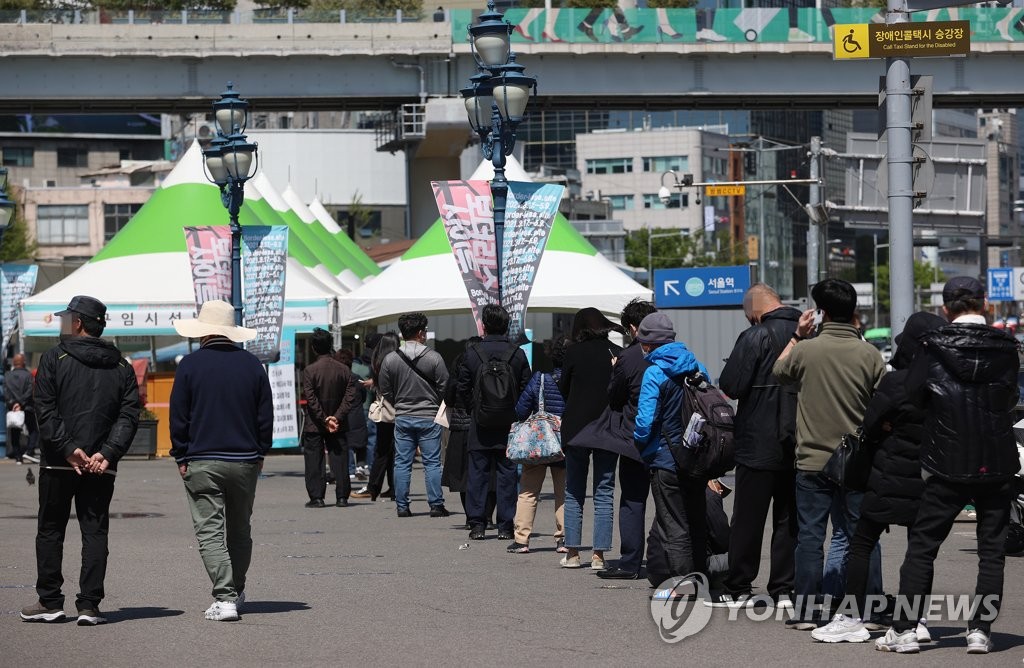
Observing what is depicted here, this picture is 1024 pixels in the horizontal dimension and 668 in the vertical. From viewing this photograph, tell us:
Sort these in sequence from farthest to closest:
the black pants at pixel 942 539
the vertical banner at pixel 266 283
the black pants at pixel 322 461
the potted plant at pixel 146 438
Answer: the potted plant at pixel 146 438 → the vertical banner at pixel 266 283 → the black pants at pixel 322 461 → the black pants at pixel 942 539

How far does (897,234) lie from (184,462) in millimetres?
7453

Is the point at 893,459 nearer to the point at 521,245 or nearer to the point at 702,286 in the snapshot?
the point at 521,245

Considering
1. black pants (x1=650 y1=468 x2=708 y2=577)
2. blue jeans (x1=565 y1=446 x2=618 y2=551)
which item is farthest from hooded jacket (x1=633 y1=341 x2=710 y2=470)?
blue jeans (x1=565 y1=446 x2=618 y2=551)

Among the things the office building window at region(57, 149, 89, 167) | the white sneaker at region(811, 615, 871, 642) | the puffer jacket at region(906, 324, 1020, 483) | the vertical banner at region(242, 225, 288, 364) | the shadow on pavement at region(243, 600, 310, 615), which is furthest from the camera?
the office building window at region(57, 149, 89, 167)

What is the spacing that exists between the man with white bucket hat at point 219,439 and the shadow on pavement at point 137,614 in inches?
15.5

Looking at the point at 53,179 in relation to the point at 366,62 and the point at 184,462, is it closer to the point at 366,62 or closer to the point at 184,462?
the point at 366,62

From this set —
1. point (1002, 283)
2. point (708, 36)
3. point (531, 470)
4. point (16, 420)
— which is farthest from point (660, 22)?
point (1002, 283)

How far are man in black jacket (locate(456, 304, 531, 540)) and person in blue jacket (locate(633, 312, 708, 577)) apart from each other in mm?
3708

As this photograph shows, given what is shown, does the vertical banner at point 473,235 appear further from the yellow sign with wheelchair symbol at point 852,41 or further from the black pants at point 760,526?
the black pants at point 760,526

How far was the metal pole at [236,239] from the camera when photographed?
2378 centimetres

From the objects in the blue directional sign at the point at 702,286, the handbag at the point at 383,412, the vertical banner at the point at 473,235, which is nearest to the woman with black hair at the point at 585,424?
the vertical banner at the point at 473,235

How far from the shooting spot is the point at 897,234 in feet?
48.0

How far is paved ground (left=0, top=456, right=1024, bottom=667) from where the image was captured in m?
8.40

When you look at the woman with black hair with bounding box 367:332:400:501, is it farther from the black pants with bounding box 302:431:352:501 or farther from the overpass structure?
the overpass structure
